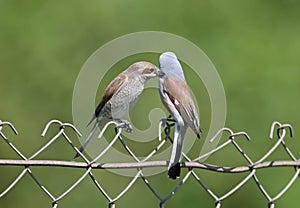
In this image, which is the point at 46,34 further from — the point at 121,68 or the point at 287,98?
the point at 287,98

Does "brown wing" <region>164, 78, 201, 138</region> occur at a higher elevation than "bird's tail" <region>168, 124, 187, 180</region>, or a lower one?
higher

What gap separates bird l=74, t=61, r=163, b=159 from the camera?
7.60 feet

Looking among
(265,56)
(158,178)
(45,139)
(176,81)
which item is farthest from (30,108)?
(176,81)

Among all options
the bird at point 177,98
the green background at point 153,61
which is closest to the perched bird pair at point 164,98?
the bird at point 177,98

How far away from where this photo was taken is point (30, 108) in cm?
413

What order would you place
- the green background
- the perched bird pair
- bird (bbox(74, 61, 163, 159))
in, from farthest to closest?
1. the green background
2. bird (bbox(74, 61, 163, 159))
3. the perched bird pair

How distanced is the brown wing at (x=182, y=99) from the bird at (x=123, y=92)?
81 mm

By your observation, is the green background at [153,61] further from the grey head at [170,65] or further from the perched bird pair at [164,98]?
the grey head at [170,65]

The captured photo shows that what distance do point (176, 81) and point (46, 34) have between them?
235 centimetres

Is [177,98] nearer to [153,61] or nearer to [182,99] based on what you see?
[182,99]

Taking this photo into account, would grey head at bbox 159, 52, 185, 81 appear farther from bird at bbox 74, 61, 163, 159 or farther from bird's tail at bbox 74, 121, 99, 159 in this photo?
bird's tail at bbox 74, 121, 99, 159

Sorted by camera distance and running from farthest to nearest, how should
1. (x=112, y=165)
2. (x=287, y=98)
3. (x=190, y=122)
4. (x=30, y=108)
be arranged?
1. (x=287, y=98)
2. (x=30, y=108)
3. (x=190, y=122)
4. (x=112, y=165)

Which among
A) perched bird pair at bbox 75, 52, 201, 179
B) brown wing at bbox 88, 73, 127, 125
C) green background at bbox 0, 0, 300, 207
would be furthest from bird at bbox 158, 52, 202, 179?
green background at bbox 0, 0, 300, 207

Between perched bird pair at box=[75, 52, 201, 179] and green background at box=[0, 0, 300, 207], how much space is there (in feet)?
4.30
